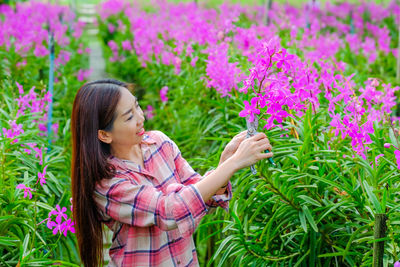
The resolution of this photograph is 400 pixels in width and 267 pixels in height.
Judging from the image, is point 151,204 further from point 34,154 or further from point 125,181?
point 34,154

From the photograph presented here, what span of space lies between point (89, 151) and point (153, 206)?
324 millimetres

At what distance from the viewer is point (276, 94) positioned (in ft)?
6.15

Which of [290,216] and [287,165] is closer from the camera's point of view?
[290,216]

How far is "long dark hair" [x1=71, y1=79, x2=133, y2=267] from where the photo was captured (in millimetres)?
1960

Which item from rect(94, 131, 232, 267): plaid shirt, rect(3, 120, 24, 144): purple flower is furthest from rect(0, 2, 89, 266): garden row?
rect(94, 131, 232, 267): plaid shirt

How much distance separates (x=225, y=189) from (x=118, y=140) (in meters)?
0.44

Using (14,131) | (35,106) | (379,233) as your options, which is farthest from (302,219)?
(35,106)

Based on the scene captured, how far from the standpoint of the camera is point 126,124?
6.56 feet

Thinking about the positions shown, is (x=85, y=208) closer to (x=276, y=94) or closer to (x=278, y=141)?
(x=276, y=94)

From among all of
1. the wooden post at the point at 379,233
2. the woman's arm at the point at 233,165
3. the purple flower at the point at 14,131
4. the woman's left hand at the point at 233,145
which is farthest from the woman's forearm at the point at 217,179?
the purple flower at the point at 14,131

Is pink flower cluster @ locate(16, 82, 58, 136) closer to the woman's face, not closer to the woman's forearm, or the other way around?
the woman's face

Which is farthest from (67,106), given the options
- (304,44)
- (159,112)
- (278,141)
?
(278,141)

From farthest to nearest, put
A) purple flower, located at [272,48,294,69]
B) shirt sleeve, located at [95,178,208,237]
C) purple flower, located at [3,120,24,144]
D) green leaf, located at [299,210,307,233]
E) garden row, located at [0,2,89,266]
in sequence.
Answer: purple flower, located at [3,120,24,144]
garden row, located at [0,2,89,266]
green leaf, located at [299,210,307,233]
purple flower, located at [272,48,294,69]
shirt sleeve, located at [95,178,208,237]

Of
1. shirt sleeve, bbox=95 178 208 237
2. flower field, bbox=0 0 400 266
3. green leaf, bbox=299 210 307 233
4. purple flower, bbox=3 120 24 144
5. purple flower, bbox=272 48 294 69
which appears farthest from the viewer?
purple flower, bbox=3 120 24 144
